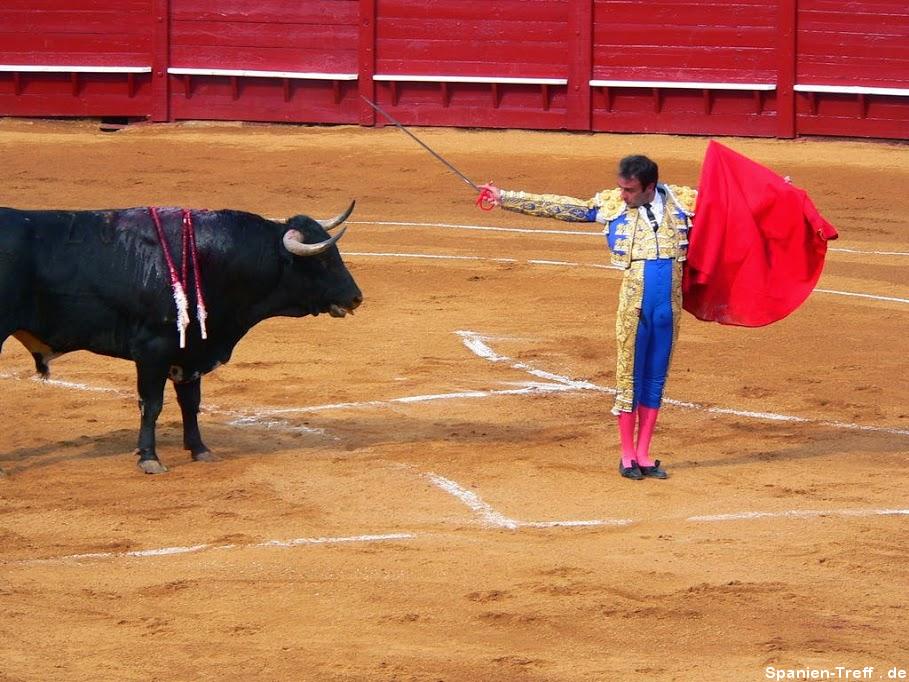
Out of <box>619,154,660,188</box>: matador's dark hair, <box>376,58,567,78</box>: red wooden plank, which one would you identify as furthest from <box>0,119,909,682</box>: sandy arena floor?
<box>376,58,567,78</box>: red wooden plank

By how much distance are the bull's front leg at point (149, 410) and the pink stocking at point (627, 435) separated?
6.66 ft

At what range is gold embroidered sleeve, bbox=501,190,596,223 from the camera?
23.6 feet

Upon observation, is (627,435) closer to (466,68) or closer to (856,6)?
(856,6)

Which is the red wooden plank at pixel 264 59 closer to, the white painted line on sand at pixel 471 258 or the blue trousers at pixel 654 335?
the white painted line on sand at pixel 471 258

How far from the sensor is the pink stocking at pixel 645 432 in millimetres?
7297

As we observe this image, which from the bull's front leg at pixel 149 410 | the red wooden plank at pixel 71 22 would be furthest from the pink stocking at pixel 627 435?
the red wooden plank at pixel 71 22

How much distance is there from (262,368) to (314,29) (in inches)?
350

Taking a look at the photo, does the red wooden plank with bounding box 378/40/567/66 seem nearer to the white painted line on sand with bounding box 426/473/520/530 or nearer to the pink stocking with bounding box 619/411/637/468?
the pink stocking with bounding box 619/411/637/468

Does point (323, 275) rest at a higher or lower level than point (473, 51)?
lower

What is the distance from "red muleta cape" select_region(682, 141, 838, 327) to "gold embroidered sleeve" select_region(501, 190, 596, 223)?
506 mm

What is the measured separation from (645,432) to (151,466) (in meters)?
2.18

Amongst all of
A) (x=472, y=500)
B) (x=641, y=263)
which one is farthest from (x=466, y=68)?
(x=472, y=500)

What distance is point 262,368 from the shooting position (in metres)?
9.49

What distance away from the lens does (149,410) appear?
24.3 ft
